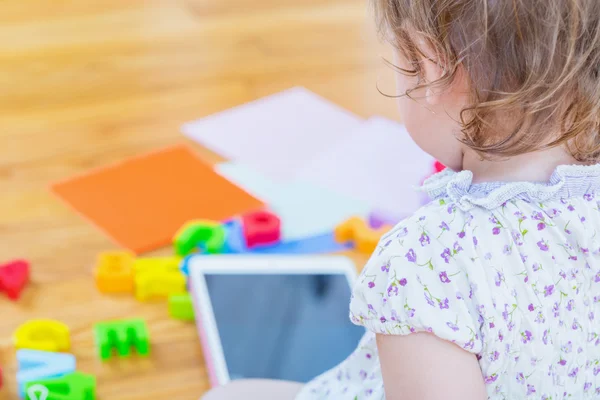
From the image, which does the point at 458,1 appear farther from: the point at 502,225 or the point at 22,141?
the point at 22,141

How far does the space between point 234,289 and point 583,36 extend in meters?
0.60

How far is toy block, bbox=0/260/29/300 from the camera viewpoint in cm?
111

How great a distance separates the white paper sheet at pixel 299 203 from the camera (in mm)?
1271

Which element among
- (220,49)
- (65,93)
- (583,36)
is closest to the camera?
(583,36)

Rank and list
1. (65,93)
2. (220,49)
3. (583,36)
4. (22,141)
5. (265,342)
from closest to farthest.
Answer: (583,36) < (265,342) < (22,141) < (65,93) < (220,49)

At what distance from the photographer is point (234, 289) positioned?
1.09 m

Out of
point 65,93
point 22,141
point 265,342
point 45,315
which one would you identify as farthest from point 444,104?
point 65,93

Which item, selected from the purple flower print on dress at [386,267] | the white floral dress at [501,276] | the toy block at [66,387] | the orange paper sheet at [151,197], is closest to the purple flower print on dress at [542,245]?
the white floral dress at [501,276]

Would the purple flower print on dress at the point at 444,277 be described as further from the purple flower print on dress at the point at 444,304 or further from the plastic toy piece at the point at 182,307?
the plastic toy piece at the point at 182,307

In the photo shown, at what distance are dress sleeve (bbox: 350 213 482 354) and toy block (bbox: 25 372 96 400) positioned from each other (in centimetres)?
41

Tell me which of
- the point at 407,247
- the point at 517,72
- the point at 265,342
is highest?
the point at 517,72

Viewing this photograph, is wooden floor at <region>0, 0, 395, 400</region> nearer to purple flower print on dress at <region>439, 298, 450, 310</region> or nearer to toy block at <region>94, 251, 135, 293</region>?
toy block at <region>94, 251, 135, 293</region>

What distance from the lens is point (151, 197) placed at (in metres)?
1.30

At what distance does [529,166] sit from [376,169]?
0.72m
